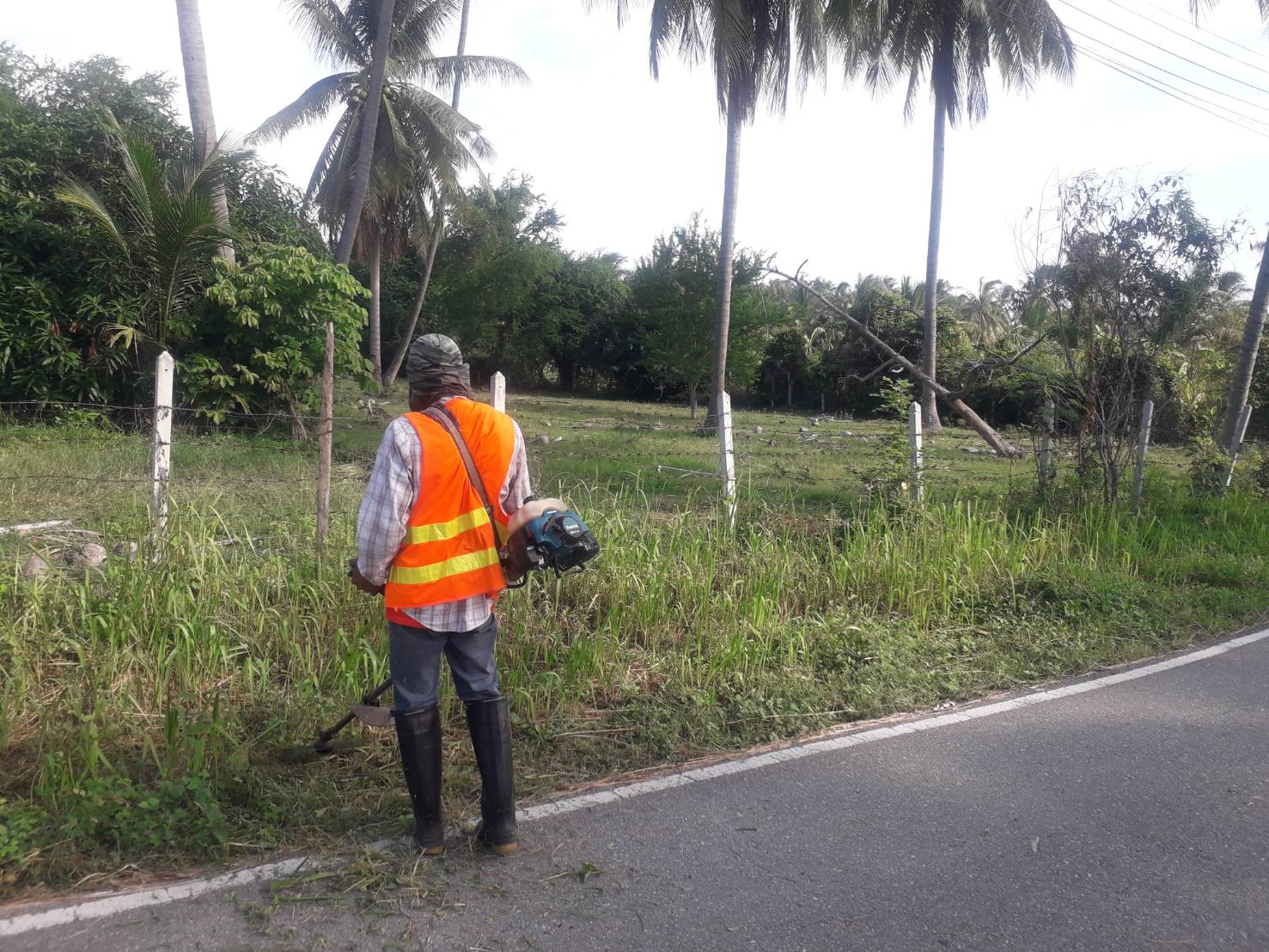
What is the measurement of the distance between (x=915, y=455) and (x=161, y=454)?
19.9ft

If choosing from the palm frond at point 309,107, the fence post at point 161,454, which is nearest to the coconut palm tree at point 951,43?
the palm frond at point 309,107

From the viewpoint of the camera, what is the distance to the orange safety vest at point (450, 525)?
11.1 ft

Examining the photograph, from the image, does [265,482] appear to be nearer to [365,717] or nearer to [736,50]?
[365,717]

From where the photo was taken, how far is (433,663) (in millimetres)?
3480

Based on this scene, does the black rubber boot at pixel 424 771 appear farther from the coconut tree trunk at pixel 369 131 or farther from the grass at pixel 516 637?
the coconut tree trunk at pixel 369 131

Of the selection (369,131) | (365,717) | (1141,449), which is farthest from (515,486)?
(369,131)

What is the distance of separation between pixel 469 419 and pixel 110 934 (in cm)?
196

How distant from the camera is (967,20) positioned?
72.1 ft

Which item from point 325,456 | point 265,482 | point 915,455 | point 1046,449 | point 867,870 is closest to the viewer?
point 867,870

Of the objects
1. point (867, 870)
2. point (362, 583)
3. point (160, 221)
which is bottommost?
point (867, 870)

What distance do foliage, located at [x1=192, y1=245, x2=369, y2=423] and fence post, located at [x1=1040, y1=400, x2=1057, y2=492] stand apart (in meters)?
9.49

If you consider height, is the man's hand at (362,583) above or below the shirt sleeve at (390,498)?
below

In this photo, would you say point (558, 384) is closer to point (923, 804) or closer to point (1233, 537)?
point (1233, 537)

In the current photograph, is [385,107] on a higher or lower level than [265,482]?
higher
